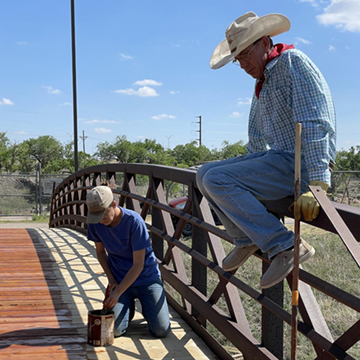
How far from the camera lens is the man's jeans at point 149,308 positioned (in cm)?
360

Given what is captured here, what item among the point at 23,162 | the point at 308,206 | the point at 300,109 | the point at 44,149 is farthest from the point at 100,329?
the point at 44,149

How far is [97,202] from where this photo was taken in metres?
3.34

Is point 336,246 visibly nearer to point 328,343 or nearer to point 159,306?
point 159,306

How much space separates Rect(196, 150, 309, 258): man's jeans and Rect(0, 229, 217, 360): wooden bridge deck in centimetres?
133

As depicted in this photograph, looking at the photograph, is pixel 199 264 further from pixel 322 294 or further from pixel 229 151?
pixel 229 151

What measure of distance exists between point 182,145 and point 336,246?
43.7 m

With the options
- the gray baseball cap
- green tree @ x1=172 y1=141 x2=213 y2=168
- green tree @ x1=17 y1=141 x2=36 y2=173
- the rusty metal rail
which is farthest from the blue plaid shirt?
green tree @ x1=172 y1=141 x2=213 y2=168

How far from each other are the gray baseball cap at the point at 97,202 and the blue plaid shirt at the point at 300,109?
51.1 inches

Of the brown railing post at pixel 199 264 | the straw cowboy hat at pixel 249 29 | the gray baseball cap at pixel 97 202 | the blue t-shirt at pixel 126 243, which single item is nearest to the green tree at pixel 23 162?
the blue t-shirt at pixel 126 243

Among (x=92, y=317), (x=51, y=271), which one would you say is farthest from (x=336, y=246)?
(x=92, y=317)

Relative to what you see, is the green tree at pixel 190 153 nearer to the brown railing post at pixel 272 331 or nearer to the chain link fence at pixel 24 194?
the chain link fence at pixel 24 194

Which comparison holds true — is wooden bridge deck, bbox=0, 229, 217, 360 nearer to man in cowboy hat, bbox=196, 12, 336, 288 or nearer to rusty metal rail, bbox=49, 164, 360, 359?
rusty metal rail, bbox=49, 164, 360, 359

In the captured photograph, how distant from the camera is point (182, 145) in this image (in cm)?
5306

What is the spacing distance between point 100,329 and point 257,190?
5.34ft
